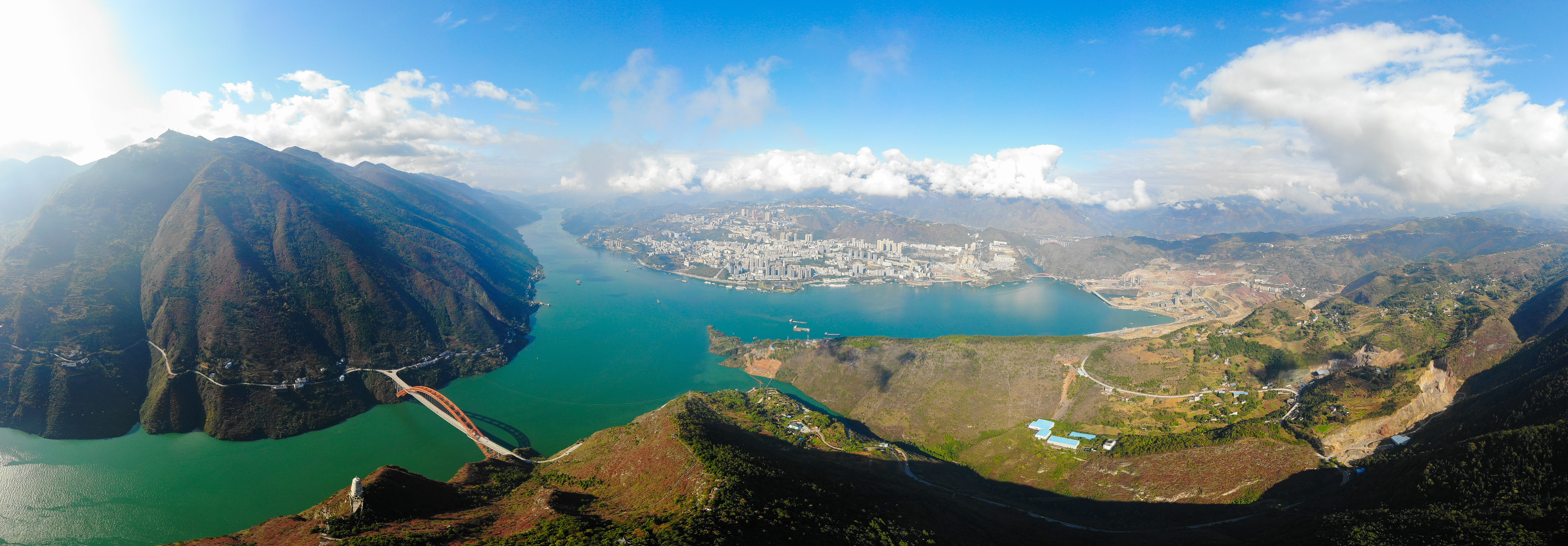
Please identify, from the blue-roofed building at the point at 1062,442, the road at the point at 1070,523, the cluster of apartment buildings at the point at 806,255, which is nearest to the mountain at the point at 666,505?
the road at the point at 1070,523

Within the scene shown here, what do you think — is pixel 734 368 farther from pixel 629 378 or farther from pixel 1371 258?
pixel 1371 258

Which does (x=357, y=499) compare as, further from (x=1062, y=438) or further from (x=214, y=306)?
(x=214, y=306)

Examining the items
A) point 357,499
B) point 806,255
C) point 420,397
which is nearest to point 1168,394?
point 357,499

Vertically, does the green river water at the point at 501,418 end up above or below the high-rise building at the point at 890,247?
below

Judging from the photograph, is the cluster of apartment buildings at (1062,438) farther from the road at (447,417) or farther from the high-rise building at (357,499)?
the high-rise building at (357,499)

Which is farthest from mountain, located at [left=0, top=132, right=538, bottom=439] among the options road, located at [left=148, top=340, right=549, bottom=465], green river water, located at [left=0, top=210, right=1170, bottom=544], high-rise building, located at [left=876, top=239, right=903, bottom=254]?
high-rise building, located at [left=876, top=239, right=903, bottom=254]

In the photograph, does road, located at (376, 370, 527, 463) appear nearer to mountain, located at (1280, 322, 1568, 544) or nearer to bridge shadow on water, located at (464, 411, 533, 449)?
bridge shadow on water, located at (464, 411, 533, 449)
